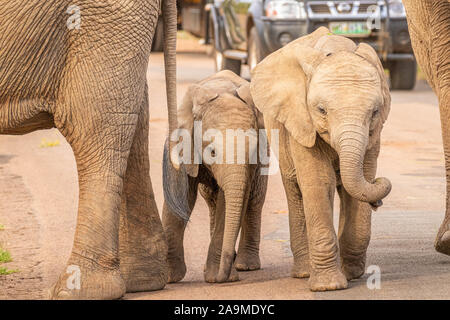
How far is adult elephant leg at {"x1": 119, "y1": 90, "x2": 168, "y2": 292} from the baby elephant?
0.75 meters

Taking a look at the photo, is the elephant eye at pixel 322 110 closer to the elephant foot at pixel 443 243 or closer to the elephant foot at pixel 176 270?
the elephant foot at pixel 443 243

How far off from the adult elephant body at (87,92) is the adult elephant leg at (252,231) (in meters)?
1.23

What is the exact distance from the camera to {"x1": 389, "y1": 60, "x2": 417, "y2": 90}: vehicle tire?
20062 millimetres

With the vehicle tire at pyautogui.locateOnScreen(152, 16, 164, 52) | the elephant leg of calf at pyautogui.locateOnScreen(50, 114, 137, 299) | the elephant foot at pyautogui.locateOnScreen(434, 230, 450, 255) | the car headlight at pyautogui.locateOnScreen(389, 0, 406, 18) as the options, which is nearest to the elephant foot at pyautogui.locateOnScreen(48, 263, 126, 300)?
the elephant leg of calf at pyautogui.locateOnScreen(50, 114, 137, 299)

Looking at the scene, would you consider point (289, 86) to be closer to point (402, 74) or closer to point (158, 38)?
point (402, 74)

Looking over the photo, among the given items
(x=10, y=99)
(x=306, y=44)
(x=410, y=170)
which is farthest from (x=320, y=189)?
(x=410, y=170)

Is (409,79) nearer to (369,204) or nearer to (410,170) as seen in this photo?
(410,170)

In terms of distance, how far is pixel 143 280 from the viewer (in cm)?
681

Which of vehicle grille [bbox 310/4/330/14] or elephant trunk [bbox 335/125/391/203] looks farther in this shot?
vehicle grille [bbox 310/4/330/14]

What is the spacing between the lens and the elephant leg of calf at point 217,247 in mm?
7016

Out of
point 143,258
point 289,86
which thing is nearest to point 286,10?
point 289,86

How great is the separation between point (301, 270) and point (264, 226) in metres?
2.08

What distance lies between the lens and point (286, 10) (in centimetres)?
1861

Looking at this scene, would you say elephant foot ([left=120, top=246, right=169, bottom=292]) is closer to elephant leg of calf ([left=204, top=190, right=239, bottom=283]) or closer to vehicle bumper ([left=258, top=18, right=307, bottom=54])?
elephant leg of calf ([left=204, top=190, right=239, bottom=283])
